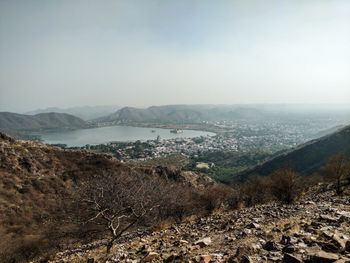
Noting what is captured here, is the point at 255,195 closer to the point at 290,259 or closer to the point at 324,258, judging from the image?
the point at 290,259

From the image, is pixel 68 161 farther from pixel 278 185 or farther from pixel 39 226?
pixel 278 185

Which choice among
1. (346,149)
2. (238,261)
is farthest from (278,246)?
(346,149)

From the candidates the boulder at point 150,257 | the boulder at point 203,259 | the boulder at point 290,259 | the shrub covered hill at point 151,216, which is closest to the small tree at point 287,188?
the shrub covered hill at point 151,216

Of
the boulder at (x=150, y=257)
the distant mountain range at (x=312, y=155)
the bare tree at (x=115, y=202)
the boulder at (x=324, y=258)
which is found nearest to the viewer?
the boulder at (x=324, y=258)

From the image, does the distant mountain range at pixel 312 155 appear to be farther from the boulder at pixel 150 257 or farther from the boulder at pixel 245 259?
the boulder at pixel 245 259

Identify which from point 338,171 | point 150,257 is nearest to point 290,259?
point 150,257

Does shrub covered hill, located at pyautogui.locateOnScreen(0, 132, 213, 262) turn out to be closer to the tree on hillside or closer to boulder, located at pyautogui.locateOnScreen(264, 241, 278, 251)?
boulder, located at pyautogui.locateOnScreen(264, 241, 278, 251)

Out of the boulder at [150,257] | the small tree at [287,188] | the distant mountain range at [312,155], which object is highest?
the boulder at [150,257]

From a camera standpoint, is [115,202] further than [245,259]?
Yes

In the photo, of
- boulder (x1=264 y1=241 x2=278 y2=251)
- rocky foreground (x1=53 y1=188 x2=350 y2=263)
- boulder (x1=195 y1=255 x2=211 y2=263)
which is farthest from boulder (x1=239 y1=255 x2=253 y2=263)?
boulder (x1=264 y1=241 x2=278 y2=251)
